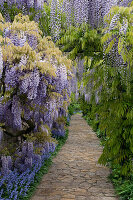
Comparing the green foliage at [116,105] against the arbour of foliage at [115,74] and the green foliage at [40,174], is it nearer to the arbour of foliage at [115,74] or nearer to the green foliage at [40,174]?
the arbour of foliage at [115,74]

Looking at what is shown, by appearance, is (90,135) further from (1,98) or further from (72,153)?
(1,98)

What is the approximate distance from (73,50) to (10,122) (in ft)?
7.22

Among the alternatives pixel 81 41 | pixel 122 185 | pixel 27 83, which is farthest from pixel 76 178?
pixel 81 41

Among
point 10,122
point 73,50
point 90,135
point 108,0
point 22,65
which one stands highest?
point 108,0

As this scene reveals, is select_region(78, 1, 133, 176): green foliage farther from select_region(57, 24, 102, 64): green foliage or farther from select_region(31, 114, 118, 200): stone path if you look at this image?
select_region(57, 24, 102, 64): green foliage

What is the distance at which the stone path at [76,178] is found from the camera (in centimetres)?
474

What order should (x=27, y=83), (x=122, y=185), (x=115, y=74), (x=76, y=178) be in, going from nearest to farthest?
(x=27, y=83), (x=115, y=74), (x=122, y=185), (x=76, y=178)

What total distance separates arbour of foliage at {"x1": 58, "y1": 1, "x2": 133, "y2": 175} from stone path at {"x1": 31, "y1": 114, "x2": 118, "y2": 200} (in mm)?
533

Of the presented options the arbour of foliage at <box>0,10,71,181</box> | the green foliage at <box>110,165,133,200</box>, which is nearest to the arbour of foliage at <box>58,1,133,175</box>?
the green foliage at <box>110,165,133,200</box>

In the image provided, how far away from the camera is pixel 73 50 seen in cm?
610

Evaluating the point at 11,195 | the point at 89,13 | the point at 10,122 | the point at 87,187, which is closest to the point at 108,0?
the point at 89,13

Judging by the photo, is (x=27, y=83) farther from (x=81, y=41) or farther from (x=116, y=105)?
(x=81, y=41)

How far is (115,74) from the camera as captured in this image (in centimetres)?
460

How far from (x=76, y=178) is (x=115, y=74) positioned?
2.47 meters
